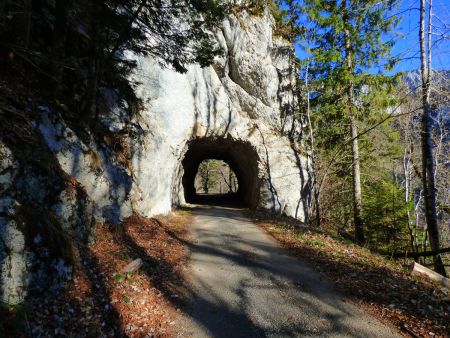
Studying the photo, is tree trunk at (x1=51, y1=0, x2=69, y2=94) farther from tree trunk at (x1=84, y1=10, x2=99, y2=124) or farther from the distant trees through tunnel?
the distant trees through tunnel

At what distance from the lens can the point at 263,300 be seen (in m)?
5.73

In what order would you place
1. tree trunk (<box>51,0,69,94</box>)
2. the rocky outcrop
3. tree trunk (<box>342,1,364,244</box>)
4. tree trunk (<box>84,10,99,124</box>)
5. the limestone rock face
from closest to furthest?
the rocky outcrop, tree trunk (<box>51,0,69,94</box>), tree trunk (<box>84,10,99,124</box>), tree trunk (<box>342,1,364,244</box>), the limestone rock face

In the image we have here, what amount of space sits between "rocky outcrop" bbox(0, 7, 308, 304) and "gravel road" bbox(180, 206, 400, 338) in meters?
2.69

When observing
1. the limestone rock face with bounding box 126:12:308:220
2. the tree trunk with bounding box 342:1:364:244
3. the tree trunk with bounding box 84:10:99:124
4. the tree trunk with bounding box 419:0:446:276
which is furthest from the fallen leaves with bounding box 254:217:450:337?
the limestone rock face with bounding box 126:12:308:220

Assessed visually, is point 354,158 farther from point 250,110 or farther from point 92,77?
point 92,77

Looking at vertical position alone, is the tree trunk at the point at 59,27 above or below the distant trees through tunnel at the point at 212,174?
A: above

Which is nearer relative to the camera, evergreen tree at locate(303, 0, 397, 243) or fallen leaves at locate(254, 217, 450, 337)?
fallen leaves at locate(254, 217, 450, 337)

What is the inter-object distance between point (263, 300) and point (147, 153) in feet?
24.3

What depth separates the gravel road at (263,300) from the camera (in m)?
4.75

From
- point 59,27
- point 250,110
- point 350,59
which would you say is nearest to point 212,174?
point 250,110

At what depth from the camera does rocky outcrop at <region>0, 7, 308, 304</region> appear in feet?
14.1

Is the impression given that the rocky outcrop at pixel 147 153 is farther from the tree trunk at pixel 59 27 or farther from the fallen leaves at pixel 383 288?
the fallen leaves at pixel 383 288

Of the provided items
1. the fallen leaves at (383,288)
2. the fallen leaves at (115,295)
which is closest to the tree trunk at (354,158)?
the fallen leaves at (383,288)

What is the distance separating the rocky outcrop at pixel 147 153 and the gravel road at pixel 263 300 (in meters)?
2.69
